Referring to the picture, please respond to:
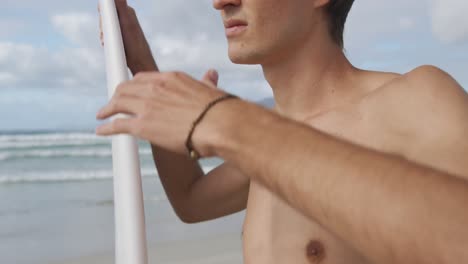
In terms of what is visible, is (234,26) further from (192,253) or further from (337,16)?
(192,253)

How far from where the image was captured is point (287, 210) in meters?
1.50

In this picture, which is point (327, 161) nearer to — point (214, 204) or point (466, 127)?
point (466, 127)

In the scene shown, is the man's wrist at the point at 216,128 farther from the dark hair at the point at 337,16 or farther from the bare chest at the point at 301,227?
the dark hair at the point at 337,16

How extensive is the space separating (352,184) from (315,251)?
64cm

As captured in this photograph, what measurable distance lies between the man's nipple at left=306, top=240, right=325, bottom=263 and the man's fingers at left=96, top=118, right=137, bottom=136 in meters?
0.61

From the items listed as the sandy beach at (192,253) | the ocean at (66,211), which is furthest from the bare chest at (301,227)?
the ocean at (66,211)

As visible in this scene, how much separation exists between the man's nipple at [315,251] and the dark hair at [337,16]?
0.47 meters

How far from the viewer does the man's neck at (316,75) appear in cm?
149

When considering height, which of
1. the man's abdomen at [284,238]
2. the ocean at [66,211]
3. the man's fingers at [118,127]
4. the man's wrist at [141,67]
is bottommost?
the ocean at [66,211]

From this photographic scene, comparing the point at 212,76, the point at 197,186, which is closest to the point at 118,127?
the point at 212,76

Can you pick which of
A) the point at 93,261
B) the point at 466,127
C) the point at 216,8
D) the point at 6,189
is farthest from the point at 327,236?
the point at 6,189

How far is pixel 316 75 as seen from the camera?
59.2 inches

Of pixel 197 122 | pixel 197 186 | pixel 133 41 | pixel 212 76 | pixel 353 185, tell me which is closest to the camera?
pixel 353 185

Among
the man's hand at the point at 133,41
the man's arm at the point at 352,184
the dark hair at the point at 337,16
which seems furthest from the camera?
the man's hand at the point at 133,41
